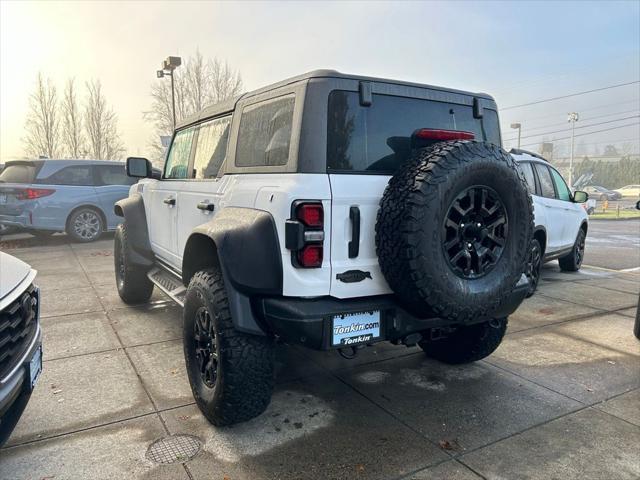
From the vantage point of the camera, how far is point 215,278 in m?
2.93

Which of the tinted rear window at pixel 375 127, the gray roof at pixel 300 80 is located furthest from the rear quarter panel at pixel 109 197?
the tinted rear window at pixel 375 127

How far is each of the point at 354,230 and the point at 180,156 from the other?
2.64m

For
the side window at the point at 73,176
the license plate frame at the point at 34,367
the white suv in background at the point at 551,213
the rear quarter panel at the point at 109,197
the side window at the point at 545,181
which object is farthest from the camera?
the rear quarter panel at the point at 109,197

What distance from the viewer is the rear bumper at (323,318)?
8.26 ft

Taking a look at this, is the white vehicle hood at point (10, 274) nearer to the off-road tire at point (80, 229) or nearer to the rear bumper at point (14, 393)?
the rear bumper at point (14, 393)

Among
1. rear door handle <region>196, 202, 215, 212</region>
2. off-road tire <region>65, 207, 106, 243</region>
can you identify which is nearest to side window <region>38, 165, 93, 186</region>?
off-road tire <region>65, 207, 106, 243</region>

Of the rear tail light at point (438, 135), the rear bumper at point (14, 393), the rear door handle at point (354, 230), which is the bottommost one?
the rear bumper at point (14, 393)

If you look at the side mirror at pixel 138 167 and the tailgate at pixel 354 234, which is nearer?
the tailgate at pixel 354 234

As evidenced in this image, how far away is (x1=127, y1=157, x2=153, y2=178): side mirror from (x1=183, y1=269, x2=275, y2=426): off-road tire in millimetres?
2269

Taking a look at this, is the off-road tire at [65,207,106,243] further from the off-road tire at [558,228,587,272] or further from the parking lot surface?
the off-road tire at [558,228,587,272]

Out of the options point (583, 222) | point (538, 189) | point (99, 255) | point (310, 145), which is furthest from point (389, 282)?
point (99, 255)

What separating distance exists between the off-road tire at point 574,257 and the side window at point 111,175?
8.96 metres

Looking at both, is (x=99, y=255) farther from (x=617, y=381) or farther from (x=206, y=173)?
(x=617, y=381)

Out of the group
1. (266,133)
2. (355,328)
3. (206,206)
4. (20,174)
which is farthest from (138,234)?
(20,174)
